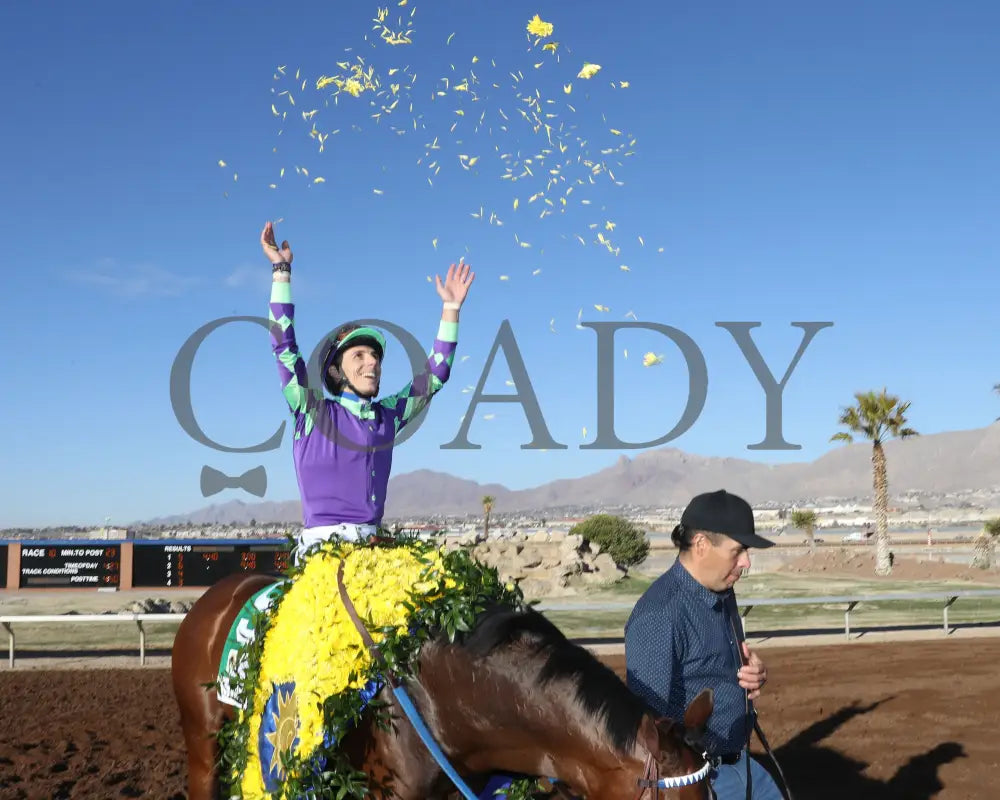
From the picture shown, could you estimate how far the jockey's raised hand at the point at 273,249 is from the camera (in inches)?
137

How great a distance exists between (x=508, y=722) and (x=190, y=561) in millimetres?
14838

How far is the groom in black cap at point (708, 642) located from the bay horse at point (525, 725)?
27 cm

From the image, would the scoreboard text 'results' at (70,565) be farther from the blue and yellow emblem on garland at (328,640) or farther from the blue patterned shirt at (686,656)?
the blue patterned shirt at (686,656)

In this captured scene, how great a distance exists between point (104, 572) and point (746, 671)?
49.7 feet

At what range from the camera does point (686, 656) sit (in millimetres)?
2854

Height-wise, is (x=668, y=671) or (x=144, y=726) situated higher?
(x=668, y=671)

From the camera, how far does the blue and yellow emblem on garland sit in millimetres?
2656

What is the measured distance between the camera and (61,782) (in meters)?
5.97

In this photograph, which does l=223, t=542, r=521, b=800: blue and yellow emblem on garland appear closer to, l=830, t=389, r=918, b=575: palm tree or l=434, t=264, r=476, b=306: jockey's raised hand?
l=434, t=264, r=476, b=306: jockey's raised hand

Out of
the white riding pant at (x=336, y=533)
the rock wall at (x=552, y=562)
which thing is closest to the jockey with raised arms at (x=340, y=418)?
the white riding pant at (x=336, y=533)

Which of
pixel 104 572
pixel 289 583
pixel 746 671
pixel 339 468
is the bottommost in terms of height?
pixel 104 572

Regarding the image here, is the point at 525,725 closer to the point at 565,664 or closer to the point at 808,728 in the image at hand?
the point at 565,664

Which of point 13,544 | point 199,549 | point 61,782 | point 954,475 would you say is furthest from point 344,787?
point 954,475

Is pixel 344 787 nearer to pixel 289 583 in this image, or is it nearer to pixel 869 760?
pixel 289 583
